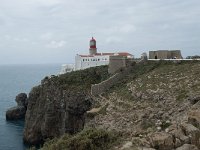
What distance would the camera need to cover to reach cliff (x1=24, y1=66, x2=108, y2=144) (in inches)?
2210

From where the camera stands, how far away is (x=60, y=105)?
60062 millimetres

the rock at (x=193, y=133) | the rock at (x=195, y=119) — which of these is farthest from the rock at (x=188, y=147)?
the rock at (x=195, y=119)

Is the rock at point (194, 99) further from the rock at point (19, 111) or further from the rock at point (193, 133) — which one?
the rock at point (19, 111)

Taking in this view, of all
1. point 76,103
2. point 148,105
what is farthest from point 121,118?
point 76,103

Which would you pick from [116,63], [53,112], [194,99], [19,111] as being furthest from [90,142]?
[19,111]

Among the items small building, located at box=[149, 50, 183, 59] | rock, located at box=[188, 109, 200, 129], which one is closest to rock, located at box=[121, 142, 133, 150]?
rock, located at box=[188, 109, 200, 129]

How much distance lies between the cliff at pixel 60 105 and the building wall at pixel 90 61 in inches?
336

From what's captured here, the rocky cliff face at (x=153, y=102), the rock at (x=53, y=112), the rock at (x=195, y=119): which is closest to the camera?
the rock at (x=195, y=119)

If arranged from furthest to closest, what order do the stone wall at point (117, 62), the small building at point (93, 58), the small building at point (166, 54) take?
the small building at point (93, 58) < the small building at point (166, 54) < the stone wall at point (117, 62)

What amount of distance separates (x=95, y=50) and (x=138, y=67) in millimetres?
26159

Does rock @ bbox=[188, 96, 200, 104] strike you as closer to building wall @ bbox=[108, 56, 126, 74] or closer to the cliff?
the cliff

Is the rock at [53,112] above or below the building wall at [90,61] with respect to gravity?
below

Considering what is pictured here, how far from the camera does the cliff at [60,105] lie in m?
56.1

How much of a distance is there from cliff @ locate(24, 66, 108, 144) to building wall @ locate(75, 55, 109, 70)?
854cm
